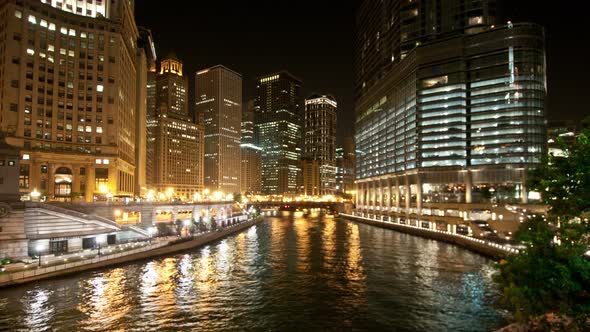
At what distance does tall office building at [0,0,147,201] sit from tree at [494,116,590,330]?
321ft

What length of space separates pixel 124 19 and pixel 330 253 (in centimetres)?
9909

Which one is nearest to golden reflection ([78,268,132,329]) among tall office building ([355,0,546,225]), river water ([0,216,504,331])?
river water ([0,216,504,331])

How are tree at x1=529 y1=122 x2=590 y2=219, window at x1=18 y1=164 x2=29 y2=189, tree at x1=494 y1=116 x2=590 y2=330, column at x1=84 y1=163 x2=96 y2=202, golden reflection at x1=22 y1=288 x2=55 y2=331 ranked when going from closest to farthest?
tree at x1=494 y1=116 x2=590 y2=330 < tree at x1=529 y1=122 x2=590 y2=219 < golden reflection at x1=22 y1=288 x2=55 y2=331 < window at x1=18 y1=164 x2=29 y2=189 < column at x1=84 y1=163 x2=96 y2=202

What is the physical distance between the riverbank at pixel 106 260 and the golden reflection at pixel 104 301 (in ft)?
13.5

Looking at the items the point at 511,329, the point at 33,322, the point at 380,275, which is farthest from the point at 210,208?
the point at 511,329

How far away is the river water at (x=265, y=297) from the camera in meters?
33.1

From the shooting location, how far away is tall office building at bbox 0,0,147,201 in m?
92.2

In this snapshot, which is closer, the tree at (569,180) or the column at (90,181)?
the tree at (569,180)

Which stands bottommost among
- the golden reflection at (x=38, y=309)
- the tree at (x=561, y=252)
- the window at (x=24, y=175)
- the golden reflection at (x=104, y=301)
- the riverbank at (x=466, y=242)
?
the riverbank at (x=466, y=242)

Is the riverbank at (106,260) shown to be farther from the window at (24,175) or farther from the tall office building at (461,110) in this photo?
the tall office building at (461,110)

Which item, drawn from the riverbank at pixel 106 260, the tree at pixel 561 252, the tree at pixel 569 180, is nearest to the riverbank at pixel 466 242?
the tree at pixel 561 252

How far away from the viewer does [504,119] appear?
118688mm

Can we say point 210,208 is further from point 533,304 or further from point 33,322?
point 533,304

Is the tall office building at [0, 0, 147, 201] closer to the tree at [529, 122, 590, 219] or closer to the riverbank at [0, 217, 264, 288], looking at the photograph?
the riverbank at [0, 217, 264, 288]
